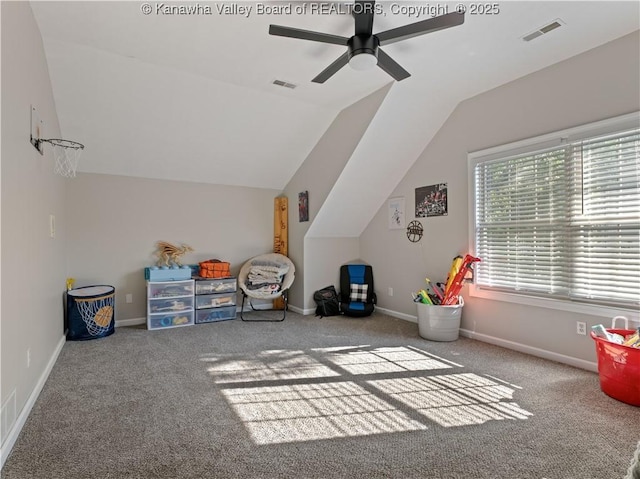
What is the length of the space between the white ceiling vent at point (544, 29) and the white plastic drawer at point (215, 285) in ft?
13.9

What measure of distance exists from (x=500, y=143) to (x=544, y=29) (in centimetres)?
113

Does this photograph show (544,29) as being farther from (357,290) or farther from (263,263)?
(263,263)

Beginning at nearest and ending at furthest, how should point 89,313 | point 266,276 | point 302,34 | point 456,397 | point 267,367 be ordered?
1. point 302,34
2. point 456,397
3. point 267,367
4. point 89,313
5. point 266,276

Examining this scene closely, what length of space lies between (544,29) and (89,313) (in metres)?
5.05

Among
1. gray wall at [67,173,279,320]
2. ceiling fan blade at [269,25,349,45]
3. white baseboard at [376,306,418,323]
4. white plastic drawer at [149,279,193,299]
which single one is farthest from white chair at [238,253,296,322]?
ceiling fan blade at [269,25,349,45]

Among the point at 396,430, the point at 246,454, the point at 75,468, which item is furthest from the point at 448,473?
the point at 75,468

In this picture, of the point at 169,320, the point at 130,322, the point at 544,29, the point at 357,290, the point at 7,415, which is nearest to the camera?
the point at 7,415

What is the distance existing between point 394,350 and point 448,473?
1.90 meters

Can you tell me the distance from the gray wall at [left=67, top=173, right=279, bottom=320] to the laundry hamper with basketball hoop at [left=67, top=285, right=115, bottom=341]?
21.4 inches

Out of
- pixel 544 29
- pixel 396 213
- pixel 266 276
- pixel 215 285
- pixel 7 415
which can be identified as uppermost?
pixel 544 29

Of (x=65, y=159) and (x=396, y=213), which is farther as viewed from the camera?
(x=396, y=213)

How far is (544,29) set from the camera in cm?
273

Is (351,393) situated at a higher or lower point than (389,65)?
lower

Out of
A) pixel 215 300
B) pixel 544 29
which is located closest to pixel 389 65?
pixel 544 29
